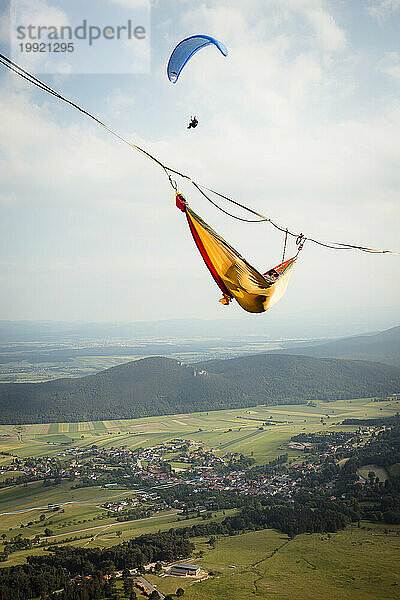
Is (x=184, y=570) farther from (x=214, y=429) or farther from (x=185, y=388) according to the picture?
(x=185, y=388)

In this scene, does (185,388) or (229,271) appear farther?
(185,388)

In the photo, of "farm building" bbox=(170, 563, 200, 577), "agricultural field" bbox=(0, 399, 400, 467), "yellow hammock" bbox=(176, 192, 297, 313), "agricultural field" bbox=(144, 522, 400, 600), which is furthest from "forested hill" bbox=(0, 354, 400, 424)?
"yellow hammock" bbox=(176, 192, 297, 313)

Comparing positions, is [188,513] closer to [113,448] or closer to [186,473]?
[186,473]

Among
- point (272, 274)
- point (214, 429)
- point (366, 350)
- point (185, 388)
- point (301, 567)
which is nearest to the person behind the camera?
point (272, 274)

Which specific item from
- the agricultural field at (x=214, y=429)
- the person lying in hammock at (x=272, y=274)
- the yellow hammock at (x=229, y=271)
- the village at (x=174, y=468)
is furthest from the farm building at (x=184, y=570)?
the yellow hammock at (x=229, y=271)

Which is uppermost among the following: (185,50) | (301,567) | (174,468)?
(185,50)

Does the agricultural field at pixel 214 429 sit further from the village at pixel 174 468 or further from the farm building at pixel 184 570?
the farm building at pixel 184 570

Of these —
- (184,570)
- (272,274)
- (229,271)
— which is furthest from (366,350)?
(229,271)

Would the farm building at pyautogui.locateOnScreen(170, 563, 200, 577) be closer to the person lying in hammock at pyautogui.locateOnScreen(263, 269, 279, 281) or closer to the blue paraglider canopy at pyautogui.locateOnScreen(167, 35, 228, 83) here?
the person lying in hammock at pyautogui.locateOnScreen(263, 269, 279, 281)

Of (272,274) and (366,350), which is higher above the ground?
(272,274)
